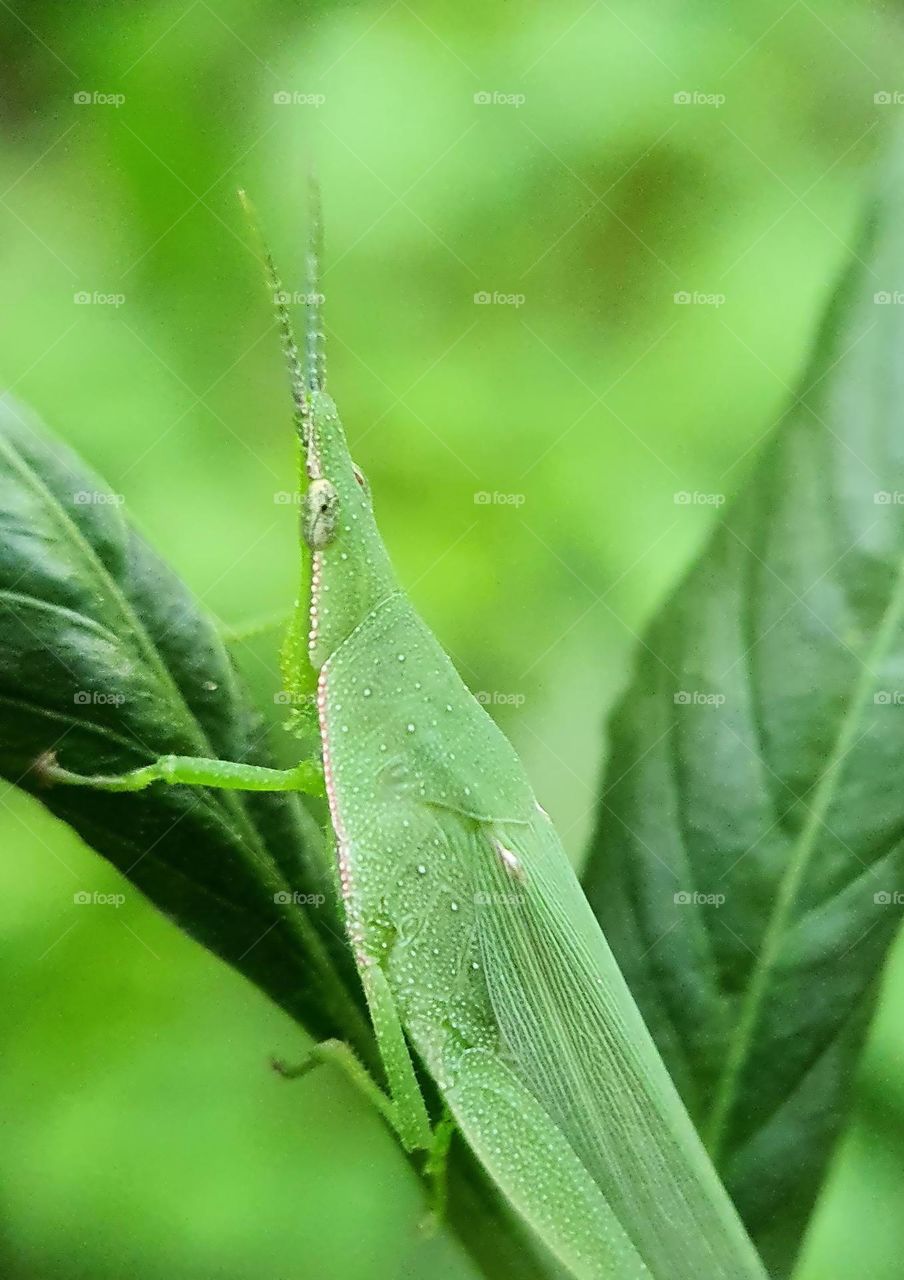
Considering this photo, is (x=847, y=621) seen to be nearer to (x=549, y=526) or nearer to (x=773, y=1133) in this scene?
(x=549, y=526)

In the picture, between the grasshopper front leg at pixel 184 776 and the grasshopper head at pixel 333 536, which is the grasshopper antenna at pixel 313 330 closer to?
the grasshopper head at pixel 333 536

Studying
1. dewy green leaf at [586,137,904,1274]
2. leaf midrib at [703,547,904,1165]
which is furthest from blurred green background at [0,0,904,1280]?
leaf midrib at [703,547,904,1165]

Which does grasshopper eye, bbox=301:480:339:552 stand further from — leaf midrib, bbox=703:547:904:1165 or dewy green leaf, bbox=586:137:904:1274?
leaf midrib, bbox=703:547:904:1165

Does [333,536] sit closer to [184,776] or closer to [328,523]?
[328,523]

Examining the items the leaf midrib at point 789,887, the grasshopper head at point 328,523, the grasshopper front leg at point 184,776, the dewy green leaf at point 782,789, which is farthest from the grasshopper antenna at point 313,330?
the leaf midrib at point 789,887

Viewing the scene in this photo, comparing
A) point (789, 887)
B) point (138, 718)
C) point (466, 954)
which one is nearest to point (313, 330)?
point (138, 718)

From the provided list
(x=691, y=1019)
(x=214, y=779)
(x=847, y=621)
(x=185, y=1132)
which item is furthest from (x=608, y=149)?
(x=185, y=1132)
